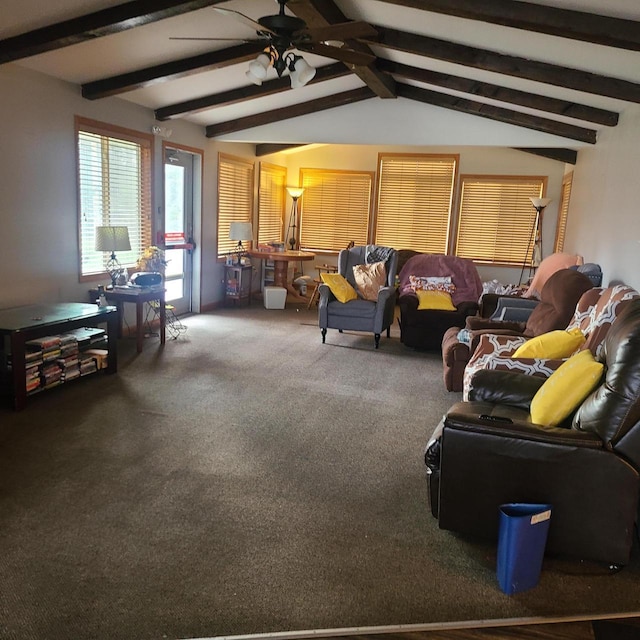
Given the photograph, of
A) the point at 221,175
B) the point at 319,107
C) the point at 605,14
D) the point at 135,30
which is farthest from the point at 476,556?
the point at 221,175

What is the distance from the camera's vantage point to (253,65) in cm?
379

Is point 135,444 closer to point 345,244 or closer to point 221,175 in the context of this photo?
point 221,175

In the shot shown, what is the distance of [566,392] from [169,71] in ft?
14.0

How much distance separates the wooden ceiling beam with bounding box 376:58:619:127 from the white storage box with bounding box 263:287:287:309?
3525 millimetres

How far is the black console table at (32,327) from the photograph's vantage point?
3.79 m

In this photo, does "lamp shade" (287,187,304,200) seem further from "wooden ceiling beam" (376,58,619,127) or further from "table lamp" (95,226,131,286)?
"table lamp" (95,226,131,286)

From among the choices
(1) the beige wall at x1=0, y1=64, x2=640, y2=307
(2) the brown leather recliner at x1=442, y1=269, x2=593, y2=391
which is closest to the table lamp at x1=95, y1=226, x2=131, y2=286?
(1) the beige wall at x1=0, y1=64, x2=640, y2=307

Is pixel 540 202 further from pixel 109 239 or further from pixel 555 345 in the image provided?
pixel 109 239

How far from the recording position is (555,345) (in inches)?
139

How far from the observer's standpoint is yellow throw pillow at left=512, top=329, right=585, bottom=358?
349 centimetres

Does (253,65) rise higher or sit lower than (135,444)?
higher

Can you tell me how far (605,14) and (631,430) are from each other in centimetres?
238

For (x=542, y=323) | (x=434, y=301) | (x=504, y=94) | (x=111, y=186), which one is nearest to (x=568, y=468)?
(x=542, y=323)

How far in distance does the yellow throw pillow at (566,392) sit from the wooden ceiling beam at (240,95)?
4.31 meters
